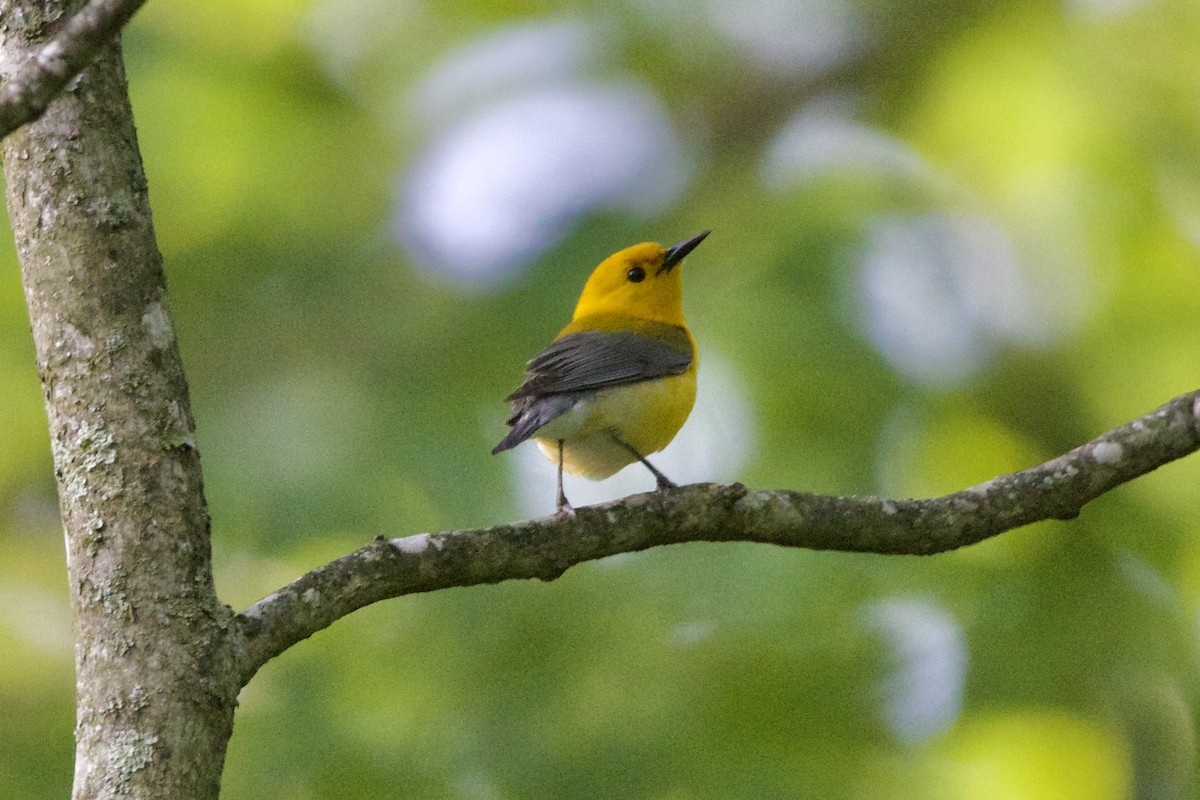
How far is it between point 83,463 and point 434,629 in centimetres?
380

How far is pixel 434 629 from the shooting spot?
6.30m

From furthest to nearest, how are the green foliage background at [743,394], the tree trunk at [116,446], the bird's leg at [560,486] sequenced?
the green foliage background at [743,394] < the bird's leg at [560,486] < the tree trunk at [116,446]

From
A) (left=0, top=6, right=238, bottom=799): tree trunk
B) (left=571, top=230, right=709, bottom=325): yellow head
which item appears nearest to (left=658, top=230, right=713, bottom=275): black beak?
(left=571, top=230, right=709, bottom=325): yellow head

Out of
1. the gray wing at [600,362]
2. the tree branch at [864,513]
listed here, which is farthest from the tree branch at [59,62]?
the gray wing at [600,362]

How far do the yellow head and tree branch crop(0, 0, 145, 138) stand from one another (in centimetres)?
423

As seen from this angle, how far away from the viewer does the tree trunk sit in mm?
2488

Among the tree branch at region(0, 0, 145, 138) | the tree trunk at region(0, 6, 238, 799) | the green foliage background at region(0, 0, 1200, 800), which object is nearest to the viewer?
the tree branch at region(0, 0, 145, 138)

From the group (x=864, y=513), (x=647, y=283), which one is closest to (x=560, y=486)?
(x=864, y=513)

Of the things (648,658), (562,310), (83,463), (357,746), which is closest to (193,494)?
(83,463)

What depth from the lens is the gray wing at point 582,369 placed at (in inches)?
193

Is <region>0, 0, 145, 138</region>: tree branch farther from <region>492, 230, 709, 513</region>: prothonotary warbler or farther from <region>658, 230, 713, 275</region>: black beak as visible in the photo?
<region>658, 230, 713, 275</region>: black beak

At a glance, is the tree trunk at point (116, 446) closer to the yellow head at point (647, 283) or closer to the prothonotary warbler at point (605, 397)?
the prothonotary warbler at point (605, 397)

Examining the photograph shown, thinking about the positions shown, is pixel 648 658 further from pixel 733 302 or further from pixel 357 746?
pixel 733 302

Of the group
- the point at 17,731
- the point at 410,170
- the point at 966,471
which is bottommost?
the point at 17,731
